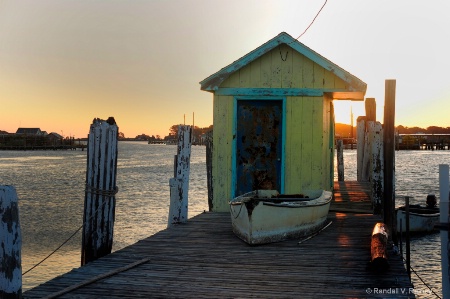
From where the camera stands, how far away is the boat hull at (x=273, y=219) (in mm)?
8992

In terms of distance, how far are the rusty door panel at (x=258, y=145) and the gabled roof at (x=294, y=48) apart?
831 millimetres

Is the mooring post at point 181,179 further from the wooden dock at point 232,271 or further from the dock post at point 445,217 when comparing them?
the dock post at point 445,217

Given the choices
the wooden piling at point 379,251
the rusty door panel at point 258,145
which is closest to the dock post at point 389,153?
the wooden piling at point 379,251

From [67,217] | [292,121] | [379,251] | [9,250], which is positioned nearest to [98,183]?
[9,250]


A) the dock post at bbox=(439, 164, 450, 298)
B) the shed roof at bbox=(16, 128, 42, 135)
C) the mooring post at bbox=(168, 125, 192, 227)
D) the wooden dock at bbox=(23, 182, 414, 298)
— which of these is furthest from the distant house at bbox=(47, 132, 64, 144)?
the dock post at bbox=(439, 164, 450, 298)

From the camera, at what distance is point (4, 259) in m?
5.74

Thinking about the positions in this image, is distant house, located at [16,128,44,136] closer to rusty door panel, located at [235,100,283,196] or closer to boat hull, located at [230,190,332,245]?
rusty door panel, located at [235,100,283,196]

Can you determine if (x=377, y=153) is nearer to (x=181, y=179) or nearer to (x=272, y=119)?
(x=272, y=119)

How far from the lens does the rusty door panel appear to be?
13352mm

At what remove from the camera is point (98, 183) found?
343 inches

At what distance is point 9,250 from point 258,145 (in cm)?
841

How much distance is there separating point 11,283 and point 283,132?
28.5 feet

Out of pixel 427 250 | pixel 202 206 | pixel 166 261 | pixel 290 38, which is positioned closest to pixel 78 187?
pixel 202 206

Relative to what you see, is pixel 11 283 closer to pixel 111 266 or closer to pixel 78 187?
pixel 111 266
